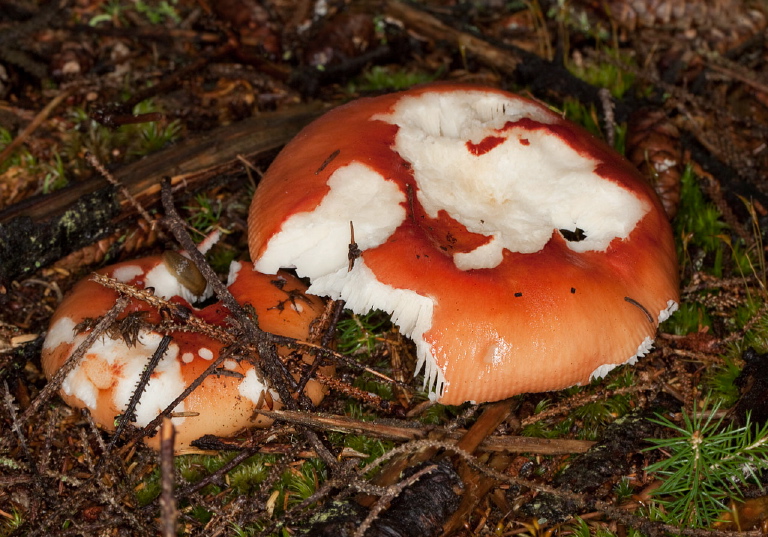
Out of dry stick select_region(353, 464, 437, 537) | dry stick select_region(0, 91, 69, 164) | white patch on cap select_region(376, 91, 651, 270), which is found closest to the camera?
dry stick select_region(353, 464, 437, 537)

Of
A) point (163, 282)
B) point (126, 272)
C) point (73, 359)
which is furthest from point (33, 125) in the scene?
point (73, 359)

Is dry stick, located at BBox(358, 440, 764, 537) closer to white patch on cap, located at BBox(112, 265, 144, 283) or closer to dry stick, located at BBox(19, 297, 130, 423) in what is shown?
dry stick, located at BBox(19, 297, 130, 423)

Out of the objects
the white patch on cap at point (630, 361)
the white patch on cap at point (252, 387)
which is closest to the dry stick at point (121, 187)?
the white patch on cap at point (252, 387)

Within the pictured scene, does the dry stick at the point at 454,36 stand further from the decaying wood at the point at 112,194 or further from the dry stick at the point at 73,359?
the dry stick at the point at 73,359

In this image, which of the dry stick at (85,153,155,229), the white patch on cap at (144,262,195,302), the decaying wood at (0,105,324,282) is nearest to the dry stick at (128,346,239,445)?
the white patch on cap at (144,262,195,302)

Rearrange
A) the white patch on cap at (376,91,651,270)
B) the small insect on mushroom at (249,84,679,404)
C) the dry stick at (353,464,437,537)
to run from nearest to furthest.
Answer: the dry stick at (353,464,437,537)
the small insect on mushroom at (249,84,679,404)
the white patch on cap at (376,91,651,270)

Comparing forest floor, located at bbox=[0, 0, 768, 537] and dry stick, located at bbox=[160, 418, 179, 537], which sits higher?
dry stick, located at bbox=[160, 418, 179, 537]

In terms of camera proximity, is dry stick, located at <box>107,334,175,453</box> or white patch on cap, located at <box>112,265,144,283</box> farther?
white patch on cap, located at <box>112,265,144,283</box>
